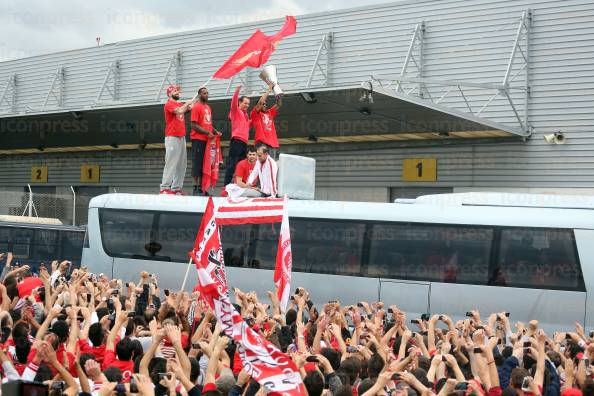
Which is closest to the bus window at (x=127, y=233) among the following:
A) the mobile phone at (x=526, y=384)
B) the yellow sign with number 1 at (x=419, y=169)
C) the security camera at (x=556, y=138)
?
the yellow sign with number 1 at (x=419, y=169)

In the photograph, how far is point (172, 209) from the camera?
50.1 ft

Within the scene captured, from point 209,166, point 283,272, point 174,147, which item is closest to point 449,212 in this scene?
point 283,272

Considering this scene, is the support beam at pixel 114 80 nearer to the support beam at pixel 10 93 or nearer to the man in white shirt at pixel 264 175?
the support beam at pixel 10 93

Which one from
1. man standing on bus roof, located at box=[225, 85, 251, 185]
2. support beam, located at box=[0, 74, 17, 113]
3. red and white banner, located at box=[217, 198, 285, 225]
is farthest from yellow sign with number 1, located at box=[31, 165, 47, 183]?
red and white banner, located at box=[217, 198, 285, 225]

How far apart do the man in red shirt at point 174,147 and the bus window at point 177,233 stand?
1.13m

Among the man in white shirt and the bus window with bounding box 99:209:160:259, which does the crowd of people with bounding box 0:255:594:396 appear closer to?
the man in white shirt

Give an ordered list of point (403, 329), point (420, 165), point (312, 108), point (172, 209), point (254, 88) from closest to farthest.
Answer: point (403, 329) → point (172, 209) → point (312, 108) → point (420, 165) → point (254, 88)

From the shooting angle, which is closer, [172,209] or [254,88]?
[172,209]

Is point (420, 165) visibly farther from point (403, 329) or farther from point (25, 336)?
point (25, 336)

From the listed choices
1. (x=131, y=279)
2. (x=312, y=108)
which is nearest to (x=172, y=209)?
(x=131, y=279)

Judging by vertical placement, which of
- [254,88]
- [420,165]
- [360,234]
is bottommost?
[360,234]

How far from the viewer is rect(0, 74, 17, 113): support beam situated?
1289 inches

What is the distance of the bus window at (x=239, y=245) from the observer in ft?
47.6

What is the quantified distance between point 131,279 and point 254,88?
10.5 meters
